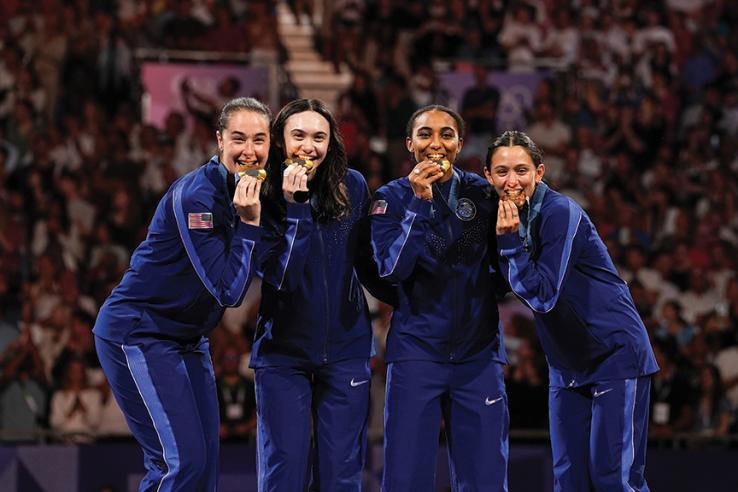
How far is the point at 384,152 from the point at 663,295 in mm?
3032

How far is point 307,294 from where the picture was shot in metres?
5.71

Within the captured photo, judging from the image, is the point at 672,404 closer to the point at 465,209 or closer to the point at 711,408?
the point at 711,408

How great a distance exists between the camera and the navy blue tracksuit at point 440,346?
18.6 ft

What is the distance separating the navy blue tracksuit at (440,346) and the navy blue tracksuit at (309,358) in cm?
17

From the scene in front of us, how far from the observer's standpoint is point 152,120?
13.0 meters

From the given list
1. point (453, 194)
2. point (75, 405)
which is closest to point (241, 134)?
point (453, 194)

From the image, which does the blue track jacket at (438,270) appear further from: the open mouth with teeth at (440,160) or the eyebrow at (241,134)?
the eyebrow at (241,134)

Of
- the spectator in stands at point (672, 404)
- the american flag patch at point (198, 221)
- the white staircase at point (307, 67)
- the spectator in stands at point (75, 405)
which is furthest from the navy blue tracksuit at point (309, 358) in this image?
the white staircase at point (307, 67)

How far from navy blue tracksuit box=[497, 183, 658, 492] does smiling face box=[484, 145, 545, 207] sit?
0.11m

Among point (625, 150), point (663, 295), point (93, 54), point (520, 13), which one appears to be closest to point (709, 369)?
point (663, 295)

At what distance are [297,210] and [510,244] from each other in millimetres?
932

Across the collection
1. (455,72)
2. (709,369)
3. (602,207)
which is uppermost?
(455,72)

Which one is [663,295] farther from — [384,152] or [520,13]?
[520,13]

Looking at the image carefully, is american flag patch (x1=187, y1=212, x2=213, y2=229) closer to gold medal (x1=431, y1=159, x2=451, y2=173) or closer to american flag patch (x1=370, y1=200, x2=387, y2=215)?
american flag patch (x1=370, y1=200, x2=387, y2=215)
